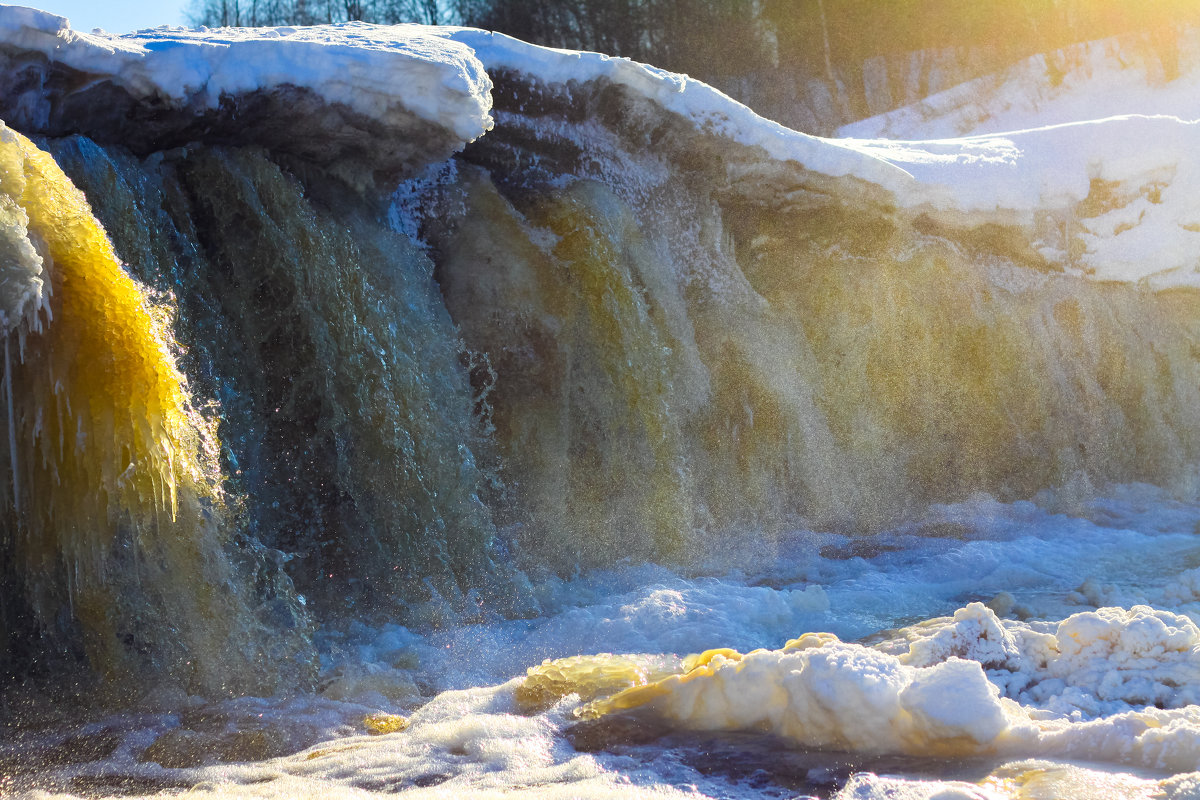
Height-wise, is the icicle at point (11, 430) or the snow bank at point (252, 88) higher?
the snow bank at point (252, 88)

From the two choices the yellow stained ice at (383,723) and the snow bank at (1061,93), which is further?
the snow bank at (1061,93)

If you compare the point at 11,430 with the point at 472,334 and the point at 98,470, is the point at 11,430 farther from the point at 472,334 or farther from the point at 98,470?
the point at 472,334

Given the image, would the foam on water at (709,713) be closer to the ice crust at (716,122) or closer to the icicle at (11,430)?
the icicle at (11,430)

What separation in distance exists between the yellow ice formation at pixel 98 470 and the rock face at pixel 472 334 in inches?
0.4

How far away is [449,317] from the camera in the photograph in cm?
589

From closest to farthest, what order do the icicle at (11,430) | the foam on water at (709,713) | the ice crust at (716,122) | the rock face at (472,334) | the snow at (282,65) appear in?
the foam on water at (709,713) < the icicle at (11,430) < the rock face at (472,334) < the snow at (282,65) < the ice crust at (716,122)

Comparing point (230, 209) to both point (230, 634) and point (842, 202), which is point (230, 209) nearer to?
point (230, 634)

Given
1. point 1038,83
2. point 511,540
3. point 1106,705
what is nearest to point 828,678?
point 1106,705

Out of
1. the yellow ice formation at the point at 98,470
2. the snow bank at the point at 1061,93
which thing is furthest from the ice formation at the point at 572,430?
the snow bank at the point at 1061,93

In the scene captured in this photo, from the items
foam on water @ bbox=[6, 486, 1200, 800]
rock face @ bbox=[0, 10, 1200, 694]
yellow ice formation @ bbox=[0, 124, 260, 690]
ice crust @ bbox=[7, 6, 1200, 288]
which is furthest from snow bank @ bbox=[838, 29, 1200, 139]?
yellow ice formation @ bbox=[0, 124, 260, 690]

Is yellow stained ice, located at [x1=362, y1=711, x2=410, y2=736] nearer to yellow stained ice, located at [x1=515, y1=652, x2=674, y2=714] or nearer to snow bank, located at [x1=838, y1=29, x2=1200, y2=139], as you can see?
yellow stained ice, located at [x1=515, y1=652, x2=674, y2=714]

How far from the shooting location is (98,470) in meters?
3.41

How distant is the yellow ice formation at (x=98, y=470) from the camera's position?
11.1 feet

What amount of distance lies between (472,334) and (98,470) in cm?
276
